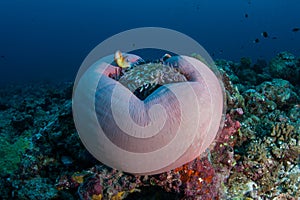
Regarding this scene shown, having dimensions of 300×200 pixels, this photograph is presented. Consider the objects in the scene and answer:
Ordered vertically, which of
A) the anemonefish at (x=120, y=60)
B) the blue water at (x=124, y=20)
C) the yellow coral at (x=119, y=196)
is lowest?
the blue water at (x=124, y=20)

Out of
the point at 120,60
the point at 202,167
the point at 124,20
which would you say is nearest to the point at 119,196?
the point at 202,167

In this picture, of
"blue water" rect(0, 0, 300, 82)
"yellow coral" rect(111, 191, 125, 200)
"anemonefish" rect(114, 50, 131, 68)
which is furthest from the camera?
"blue water" rect(0, 0, 300, 82)

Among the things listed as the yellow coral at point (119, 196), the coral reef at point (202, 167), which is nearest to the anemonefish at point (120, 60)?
the coral reef at point (202, 167)

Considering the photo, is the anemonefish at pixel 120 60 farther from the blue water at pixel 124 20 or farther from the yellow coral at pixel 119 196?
the blue water at pixel 124 20

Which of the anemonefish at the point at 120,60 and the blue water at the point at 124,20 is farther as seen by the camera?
the blue water at the point at 124,20

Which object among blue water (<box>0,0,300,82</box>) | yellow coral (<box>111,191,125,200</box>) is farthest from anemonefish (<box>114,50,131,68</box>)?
blue water (<box>0,0,300,82</box>)

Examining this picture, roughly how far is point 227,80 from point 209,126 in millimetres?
2062

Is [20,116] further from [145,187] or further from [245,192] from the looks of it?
[245,192]

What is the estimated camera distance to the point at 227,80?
4.73 metres

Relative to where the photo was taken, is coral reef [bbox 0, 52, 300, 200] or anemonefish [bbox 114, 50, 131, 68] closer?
coral reef [bbox 0, 52, 300, 200]

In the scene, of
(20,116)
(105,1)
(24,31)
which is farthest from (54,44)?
(20,116)

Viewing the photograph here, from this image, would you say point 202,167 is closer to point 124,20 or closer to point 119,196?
point 119,196

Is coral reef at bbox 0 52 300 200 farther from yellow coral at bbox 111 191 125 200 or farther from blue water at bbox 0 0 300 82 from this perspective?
blue water at bbox 0 0 300 82

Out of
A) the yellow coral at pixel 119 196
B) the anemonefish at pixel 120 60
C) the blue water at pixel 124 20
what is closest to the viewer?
the yellow coral at pixel 119 196
